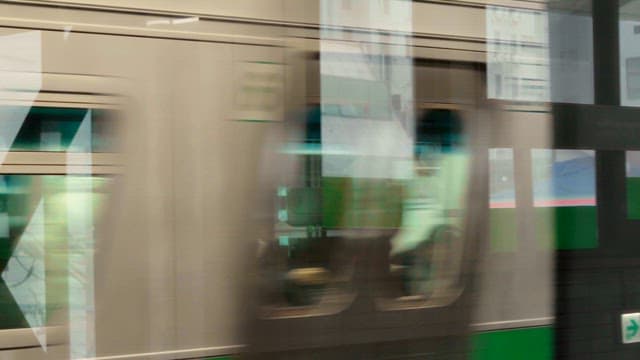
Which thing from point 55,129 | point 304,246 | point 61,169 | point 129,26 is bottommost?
point 304,246

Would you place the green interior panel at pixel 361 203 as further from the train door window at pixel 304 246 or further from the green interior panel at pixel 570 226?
the green interior panel at pixel 570 226

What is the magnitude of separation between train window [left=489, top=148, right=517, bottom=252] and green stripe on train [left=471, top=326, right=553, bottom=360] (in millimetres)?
291

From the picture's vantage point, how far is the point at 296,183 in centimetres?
243

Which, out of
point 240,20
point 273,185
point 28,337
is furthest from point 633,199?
point 28,337

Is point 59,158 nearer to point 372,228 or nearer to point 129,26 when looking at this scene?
point 129,26

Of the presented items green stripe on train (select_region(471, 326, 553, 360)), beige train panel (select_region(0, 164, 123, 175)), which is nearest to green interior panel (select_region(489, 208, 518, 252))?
green stripe on train (select_region(471, 326, 553, 360))

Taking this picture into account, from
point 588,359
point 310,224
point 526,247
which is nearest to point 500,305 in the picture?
point 526,247

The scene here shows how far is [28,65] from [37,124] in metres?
0.15

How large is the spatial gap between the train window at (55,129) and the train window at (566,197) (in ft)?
4.85

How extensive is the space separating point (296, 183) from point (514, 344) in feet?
3.21

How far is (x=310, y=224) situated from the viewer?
2.44 m

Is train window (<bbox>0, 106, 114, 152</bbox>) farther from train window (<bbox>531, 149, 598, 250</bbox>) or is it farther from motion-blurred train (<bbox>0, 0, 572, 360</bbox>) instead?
train window (<bbox>531, 149, 598, 250</bbox>)

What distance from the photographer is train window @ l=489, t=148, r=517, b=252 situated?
8.99 feet

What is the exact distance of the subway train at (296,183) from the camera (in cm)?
212
